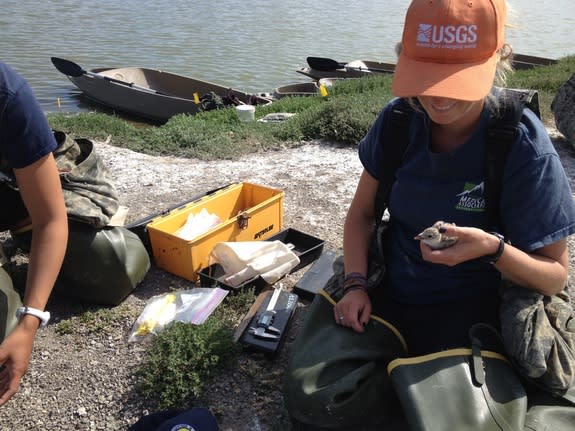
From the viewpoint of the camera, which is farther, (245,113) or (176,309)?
(245,113)

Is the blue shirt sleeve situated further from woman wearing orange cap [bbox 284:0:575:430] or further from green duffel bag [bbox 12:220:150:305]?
green duffel bag [bbox 12:220:150:305]

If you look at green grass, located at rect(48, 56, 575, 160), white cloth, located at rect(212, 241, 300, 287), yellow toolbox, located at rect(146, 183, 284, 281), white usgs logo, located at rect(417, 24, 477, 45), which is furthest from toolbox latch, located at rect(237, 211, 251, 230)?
green grass, located at rect(48, 56, 575, 160)

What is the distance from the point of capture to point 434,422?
179 cm

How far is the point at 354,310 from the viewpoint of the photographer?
2.27 m

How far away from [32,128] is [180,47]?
18521 millimetres

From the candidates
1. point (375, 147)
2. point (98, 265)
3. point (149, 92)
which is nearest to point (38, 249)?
point (98, 265)

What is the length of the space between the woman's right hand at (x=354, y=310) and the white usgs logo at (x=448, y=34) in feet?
3.58

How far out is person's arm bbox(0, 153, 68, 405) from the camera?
192cm

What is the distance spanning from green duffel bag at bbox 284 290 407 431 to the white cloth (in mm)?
1006

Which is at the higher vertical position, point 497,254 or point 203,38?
point 497,254

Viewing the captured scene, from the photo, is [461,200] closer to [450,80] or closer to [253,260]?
[450,80]

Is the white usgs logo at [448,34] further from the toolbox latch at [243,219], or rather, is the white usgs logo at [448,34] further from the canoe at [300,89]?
the canoe at [300,89]

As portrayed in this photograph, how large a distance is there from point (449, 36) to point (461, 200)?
634 millimetres

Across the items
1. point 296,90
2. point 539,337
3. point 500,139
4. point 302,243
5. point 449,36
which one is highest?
point 449,36
